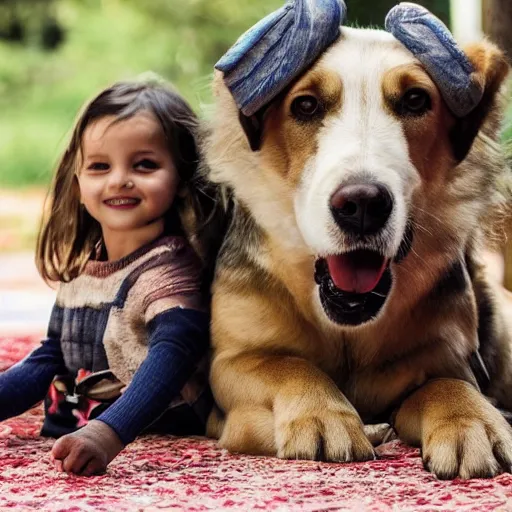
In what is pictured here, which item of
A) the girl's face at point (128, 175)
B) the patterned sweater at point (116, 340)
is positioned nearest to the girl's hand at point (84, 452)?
the patterned sweater at point (116, 340)

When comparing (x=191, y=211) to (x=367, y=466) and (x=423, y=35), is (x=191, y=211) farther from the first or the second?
(x=367, y=466)

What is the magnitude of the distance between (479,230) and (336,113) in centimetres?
56

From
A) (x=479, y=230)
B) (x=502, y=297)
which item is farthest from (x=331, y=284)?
(x=502, y=297)

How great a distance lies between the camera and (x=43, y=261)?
Answer: 7.95ft

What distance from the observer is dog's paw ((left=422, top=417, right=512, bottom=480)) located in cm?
165

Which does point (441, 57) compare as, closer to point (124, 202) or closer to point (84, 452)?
point (124, 202)

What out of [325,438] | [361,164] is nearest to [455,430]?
[325,438]

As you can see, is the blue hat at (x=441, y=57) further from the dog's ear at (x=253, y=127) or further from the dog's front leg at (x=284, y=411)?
the dog's front leg at (x=284, y=411)

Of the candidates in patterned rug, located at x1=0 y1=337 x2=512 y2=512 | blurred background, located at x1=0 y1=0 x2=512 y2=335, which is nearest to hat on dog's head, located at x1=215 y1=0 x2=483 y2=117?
patterned rug, located at x1=0 y1=337 x2=512 y2=512

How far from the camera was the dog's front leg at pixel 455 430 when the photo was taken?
1656 millimetres

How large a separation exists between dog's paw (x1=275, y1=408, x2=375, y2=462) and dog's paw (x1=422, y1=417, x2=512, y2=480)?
12 centimetres

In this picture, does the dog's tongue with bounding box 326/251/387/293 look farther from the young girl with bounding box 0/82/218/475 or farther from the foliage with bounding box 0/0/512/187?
the foliage with bounding box 0/0/512/187

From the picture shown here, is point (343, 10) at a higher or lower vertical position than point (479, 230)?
higher

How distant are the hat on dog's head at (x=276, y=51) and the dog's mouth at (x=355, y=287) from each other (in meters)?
0.36
